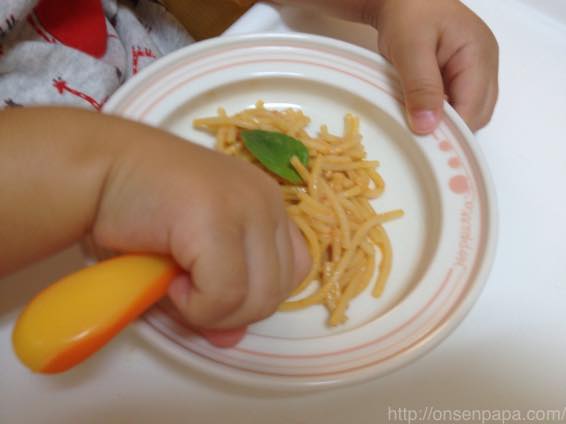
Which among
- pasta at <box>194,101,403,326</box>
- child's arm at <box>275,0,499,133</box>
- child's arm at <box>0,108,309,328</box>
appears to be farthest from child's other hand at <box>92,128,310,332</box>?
child's arm at <box>275,0,499,133</box>

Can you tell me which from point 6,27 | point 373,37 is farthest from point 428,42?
point 6,27

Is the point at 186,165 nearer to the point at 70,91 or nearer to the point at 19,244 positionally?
the point at 19,244

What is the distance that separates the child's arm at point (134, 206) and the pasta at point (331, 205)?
0.37 feet

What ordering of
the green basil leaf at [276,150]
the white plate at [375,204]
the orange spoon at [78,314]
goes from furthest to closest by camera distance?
1. the green basil leaf at [276,150]
2. the white plate at [375,204]
3. the orange spoon at [78,314]

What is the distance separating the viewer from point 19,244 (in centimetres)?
34

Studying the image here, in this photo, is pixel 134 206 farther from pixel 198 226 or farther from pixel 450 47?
pixel 450 47

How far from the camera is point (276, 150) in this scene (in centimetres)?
52

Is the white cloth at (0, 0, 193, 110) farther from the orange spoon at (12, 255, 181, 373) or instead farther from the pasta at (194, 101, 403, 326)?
the orange spoon at (12, 255, 181, 373)

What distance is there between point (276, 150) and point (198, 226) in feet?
0.66

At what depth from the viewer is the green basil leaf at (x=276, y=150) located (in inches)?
20.2

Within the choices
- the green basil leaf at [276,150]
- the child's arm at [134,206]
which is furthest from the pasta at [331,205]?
the child's arm at [134,206]

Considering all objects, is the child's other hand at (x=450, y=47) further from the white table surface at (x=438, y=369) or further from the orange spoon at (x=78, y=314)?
the orange spoon at (x=78, y=314)

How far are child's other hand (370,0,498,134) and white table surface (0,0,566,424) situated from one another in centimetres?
7

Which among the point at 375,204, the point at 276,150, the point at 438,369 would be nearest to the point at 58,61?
the point at 276,150
